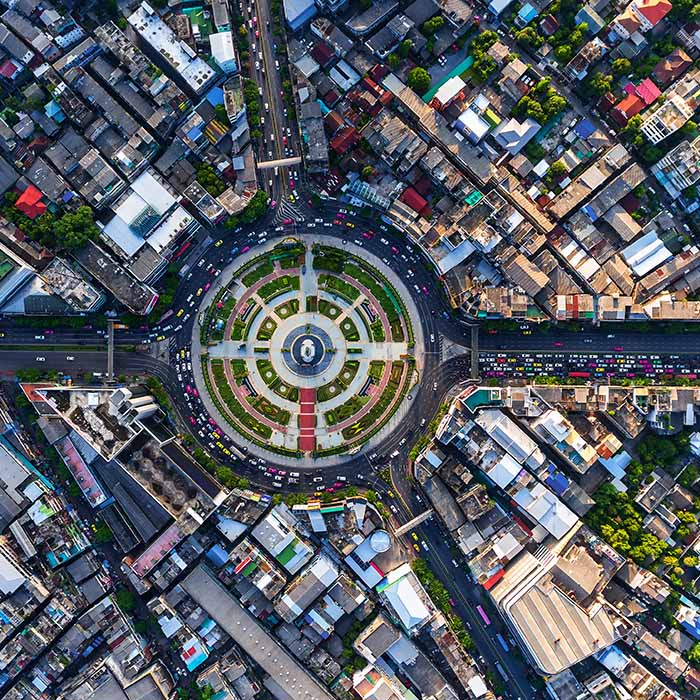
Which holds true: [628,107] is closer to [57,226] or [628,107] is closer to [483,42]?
[483,42]

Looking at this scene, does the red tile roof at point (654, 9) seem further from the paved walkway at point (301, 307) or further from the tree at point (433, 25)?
the paved walkway at point (301, 307)

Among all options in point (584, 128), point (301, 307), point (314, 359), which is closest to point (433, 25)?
point (584, 128)

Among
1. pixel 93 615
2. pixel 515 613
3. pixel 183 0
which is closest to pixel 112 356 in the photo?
pixel 93 615

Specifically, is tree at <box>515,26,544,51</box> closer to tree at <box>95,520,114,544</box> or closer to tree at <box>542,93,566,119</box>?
tree at <box>542,93,566,119</box>

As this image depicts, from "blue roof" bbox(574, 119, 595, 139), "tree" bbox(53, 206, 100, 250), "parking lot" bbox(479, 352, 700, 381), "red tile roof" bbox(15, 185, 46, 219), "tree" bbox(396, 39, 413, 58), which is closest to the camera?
"tree" bbox(53, 206, 100, 250)

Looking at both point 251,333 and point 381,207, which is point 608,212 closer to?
point 381,207

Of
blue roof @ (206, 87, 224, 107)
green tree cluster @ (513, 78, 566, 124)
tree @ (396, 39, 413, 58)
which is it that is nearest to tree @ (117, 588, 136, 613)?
blue roof @ (206, 87, 224, 107)
